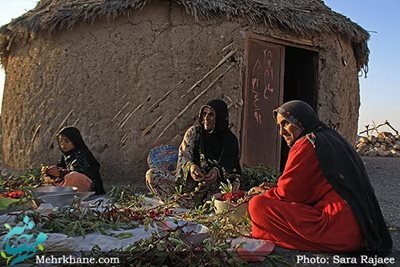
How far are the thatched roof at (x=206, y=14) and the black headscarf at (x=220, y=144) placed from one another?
5.19 feet

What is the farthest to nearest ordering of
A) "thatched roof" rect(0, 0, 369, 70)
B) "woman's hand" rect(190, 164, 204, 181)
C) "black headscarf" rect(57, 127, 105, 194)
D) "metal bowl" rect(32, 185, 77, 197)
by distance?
"thatched roof" rect(0, 0, 369, 70) < "black headscarf" rect(57, 127, 105, 194) < "woman's hand" rect(190, 164, 204, 181) < "metal bowl" rect(32, 185, 77, 197)

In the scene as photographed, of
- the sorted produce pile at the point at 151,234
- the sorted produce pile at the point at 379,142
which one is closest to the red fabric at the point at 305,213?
the sorted produce pile at the point at 151,234

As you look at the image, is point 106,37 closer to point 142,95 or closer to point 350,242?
point 142,95

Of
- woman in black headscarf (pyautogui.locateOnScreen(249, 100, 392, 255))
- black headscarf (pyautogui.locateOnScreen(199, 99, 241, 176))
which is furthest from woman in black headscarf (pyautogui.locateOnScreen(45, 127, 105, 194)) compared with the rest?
woman in black headscarf (pyautogui.locateOnScreen(249, 100, 392, 255))

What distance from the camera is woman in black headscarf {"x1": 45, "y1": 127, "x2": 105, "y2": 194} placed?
4618 mm

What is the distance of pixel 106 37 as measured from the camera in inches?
235

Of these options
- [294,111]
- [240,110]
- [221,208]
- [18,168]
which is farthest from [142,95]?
[294,111]

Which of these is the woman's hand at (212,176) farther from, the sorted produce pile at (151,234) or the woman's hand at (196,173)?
the sorted produce pile at (151,234)

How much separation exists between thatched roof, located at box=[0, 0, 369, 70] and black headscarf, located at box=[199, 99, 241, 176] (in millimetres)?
1581

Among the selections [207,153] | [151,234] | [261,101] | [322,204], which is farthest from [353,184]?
[261,101]

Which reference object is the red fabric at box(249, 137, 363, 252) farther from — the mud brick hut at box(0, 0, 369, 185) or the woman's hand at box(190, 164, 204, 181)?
the mud brick hut at box(0, 0, 369, 185)

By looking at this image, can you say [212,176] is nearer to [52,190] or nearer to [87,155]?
[52,190]

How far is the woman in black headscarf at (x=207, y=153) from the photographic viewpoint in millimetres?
4461

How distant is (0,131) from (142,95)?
276 centimetres
